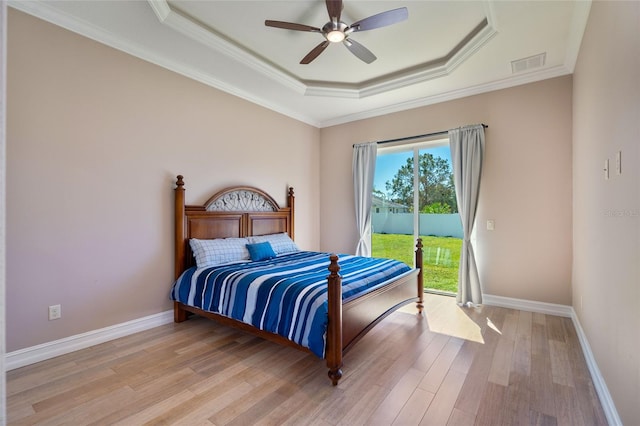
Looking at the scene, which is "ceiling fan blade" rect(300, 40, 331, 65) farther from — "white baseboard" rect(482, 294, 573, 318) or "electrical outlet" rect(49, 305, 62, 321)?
"white baseboard" rect(482, 294, 573, 318)

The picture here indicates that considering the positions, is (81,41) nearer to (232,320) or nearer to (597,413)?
(232,320)

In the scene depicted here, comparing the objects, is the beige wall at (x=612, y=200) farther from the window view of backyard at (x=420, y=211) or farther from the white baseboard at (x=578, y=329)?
the window view of backyard at (x=420, y=211)

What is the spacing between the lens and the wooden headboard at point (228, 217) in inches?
133

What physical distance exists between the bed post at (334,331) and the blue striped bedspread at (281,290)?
0.17 ft

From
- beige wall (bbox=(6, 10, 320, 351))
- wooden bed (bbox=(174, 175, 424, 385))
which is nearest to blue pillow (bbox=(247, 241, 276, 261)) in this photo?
wooden bed (bbox=(174, 175, 424, 385))

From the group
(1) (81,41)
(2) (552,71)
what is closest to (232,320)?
(1) (81,41)

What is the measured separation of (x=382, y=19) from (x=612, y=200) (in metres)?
2.03

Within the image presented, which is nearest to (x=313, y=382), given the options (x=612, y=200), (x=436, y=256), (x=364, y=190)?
(x=612, y=200)

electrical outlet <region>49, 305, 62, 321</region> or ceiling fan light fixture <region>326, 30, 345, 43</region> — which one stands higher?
ceiling fan light fixture <region>326, 30, 345, 43</region>

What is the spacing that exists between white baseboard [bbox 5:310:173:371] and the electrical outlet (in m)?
0.21

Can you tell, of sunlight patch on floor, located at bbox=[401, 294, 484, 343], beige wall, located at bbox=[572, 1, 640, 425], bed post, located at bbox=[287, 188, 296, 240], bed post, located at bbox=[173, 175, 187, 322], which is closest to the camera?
beige wall, located at bbox=[572, 1, 640, 425]

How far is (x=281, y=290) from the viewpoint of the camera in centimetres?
243

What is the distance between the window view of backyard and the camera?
4324mm

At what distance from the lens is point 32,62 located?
2445mm
